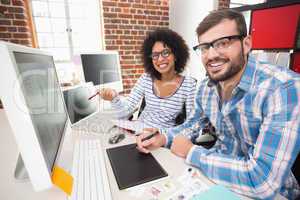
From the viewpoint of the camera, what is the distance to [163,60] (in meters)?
1.51

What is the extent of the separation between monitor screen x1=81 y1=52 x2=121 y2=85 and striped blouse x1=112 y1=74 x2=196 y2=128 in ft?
1.27

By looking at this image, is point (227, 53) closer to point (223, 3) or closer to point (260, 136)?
point (260, 136)

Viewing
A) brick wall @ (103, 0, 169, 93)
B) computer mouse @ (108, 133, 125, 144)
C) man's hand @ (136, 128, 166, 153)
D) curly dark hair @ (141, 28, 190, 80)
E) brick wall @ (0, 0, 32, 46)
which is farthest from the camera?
brick wall @ (103, 0, 169, 93)

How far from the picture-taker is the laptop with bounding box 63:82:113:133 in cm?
117

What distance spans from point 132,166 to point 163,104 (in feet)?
2.55

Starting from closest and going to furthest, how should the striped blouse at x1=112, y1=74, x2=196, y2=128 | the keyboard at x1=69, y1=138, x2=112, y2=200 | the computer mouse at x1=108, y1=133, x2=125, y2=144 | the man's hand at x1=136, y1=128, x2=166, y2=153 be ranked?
1. the keyboard at x1=69, y1=138, x2=112, y2=200
2. the man's hand at x1=136, y1=128, x2=166, y2=153
3. the computer mouse at x1=108, y1=133, x2=125, y2=144
4. the striped blouse at x1=112, y1=74, x2=196, y2=128

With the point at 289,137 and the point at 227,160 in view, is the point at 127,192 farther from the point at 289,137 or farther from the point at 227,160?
the point at 289,137

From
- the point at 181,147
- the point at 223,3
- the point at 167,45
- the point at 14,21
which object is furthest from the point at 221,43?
the point at 14,21

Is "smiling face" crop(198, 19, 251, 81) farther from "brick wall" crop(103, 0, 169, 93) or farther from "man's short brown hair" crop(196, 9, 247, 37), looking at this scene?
"brick wall" crop(103, 0, 169, 93)

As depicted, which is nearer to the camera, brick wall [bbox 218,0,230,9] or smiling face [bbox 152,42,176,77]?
smiling face [bbox 152,42,176,77]

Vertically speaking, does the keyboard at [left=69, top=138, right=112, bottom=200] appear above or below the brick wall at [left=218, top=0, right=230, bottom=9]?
below

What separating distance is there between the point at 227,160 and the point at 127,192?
379mm

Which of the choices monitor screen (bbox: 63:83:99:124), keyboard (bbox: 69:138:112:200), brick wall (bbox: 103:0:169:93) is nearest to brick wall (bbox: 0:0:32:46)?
brick wall (bbox: 103:0:169:93)

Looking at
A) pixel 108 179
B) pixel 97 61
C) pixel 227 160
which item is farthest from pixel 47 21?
pixel 227 160
